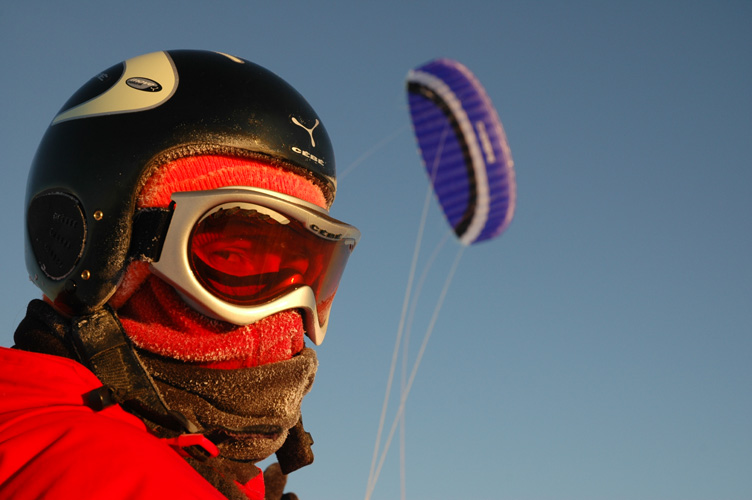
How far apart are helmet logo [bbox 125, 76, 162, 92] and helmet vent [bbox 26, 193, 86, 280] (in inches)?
19.6

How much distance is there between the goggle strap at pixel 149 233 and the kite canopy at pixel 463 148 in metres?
2.61

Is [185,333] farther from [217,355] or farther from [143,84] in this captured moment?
[143,84]

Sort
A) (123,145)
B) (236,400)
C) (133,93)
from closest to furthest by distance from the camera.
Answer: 1. (236,400)
2. (123,145)
3. (133,93)

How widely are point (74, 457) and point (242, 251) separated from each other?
47.3 inches

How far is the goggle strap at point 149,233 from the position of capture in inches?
107

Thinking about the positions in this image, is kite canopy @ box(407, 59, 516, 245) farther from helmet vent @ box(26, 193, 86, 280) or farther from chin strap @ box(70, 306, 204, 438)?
chin strap @ box(70, 306, 204, 438)

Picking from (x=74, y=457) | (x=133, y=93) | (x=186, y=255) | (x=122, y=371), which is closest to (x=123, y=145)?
(x=133, y=93)

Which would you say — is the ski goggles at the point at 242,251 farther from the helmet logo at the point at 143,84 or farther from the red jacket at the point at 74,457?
the red jacket at the point at 74,457

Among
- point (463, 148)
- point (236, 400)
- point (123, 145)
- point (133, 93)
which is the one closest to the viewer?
point (236, 400)

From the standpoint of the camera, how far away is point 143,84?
117 inches

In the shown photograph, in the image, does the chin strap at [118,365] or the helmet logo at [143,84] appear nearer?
the chin strap at [118,365]

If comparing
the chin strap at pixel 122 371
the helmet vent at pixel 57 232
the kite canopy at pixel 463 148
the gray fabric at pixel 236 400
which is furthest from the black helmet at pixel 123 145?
the kite canopy at pixel 463 148

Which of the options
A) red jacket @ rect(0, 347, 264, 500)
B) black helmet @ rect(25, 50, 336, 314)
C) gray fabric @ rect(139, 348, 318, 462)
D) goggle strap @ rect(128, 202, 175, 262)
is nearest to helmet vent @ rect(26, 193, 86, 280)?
black helmet @ rect(25, 50, 336, 314)

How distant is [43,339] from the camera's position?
105 inches
